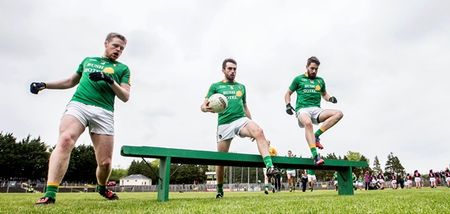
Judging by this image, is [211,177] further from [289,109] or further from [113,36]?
[113,36]

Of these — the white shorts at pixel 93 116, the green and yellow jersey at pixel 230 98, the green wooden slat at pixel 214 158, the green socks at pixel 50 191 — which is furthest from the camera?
the green and yellow jersey at pixel 230 98

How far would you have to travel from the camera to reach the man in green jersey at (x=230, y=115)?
6304 mm

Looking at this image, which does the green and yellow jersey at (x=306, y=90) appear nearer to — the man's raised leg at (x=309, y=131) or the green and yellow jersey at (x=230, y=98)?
the man's raised leg at (x=309, y=131)

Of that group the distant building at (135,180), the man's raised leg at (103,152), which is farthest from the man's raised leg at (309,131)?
the distant building at (135,180)

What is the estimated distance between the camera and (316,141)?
748 cm

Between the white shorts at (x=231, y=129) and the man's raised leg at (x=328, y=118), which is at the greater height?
the man's raised leg at (x=328, y=118)

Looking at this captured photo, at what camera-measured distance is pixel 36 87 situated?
4762 mm

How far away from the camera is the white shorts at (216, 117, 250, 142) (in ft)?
21.1

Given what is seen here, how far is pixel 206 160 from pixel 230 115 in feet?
4.91

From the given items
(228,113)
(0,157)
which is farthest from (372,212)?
(0,157)

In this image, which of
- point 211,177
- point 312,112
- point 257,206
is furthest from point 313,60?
point 211,177

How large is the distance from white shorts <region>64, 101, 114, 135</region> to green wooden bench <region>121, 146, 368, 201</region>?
2.48ft

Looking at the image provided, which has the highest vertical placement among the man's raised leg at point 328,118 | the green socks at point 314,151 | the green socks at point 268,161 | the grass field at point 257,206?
the man's raised leg at point 328,118

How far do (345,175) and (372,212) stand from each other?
480 centimetres
